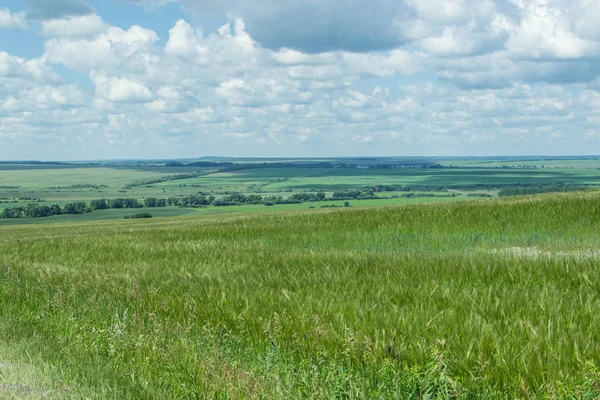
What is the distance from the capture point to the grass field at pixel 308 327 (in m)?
4.33

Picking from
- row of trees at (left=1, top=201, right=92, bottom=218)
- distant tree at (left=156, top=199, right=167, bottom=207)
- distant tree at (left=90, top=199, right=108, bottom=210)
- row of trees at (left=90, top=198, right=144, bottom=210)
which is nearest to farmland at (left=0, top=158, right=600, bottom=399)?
row of trees at (left=1, top=201, right=92, bottom=218)

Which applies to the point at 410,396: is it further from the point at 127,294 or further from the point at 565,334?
the point at 127,294

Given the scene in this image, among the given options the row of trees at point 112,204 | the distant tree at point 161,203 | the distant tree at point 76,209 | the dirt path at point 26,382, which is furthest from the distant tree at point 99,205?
the dirt path at point 26,382

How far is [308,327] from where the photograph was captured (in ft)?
18.6

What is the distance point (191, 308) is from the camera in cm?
688

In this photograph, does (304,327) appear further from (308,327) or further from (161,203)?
(161,203)

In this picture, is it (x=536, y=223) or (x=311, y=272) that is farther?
(x=536, y=223)

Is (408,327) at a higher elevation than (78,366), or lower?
higher

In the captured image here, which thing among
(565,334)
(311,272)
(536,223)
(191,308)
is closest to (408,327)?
(565,334)

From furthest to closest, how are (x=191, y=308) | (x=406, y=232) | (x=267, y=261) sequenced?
(x=406, y=232), (x=267, y=261), (x=191, y=308)

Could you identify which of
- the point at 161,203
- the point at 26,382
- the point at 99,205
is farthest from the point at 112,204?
the point at 26,382

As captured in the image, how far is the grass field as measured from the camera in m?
4.33

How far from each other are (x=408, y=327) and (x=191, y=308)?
2.66 meters

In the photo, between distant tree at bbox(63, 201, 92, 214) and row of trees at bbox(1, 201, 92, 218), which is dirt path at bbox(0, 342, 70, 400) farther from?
distant tree at bbox(63, 201, 92, 214)
